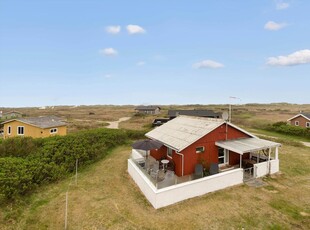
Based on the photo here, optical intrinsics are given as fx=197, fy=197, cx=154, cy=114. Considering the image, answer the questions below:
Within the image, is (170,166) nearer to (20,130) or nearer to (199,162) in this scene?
(199,162)

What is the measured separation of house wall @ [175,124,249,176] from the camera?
1516 cm

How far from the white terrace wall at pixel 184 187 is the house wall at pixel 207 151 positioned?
1.81m

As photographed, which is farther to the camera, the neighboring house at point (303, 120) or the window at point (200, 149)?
the neighboring house at point (303, 120)

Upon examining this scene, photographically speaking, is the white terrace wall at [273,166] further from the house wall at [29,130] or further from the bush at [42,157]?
the house wall at [29,130]

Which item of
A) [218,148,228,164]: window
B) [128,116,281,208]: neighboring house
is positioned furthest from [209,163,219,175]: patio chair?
[218,148,228,164]: window

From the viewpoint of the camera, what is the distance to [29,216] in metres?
12.2

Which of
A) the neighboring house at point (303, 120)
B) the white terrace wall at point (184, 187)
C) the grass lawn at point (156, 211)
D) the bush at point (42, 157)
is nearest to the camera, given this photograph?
the grass lawn at point (156, 211)

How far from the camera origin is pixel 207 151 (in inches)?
632

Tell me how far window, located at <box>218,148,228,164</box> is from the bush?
13.5 metres

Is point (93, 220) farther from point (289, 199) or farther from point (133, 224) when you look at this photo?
point (289, 199)

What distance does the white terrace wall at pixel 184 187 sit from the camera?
1221 centimetres

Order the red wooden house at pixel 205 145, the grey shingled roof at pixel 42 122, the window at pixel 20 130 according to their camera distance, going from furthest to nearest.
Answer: the window at pixel 20 130 → the grey shingled roof at pixel 42 122 → the red wooden house at pixel 205 145

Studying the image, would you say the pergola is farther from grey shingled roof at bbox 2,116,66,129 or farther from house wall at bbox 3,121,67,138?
grey shingled roof at bbox 2,116,66,129

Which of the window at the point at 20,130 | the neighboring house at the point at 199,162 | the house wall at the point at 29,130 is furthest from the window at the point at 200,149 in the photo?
the window at the point at 20,130
